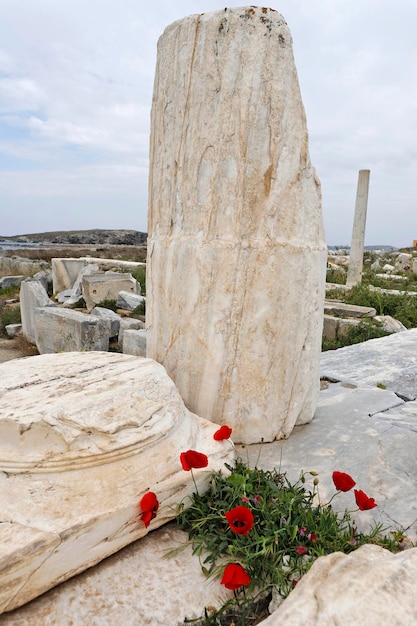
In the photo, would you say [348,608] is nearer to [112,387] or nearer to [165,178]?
[112,387]

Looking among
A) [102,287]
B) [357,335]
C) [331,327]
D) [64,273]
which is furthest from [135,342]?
[64,273]

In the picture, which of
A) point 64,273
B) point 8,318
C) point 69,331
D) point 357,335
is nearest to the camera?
point 69,331

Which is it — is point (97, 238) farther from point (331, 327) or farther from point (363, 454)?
point (363, 454)

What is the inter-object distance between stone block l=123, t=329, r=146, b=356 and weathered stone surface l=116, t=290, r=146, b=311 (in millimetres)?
2138

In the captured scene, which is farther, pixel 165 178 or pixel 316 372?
pixel 316 372

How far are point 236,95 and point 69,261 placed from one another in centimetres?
920

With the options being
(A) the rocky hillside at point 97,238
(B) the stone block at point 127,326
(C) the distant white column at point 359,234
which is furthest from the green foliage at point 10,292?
(A) the rocky hillside at point 97,238

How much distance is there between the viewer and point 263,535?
5.20 feet

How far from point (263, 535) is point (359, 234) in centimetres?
992

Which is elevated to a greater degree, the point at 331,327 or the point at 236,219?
the point at 236,219

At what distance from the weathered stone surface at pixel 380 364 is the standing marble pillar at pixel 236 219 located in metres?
1.52

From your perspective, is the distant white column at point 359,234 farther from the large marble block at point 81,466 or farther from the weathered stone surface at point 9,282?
the large marble block at point 81,466

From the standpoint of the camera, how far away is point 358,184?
34.3 ft

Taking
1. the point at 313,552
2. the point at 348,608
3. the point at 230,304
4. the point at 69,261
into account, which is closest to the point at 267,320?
the point at 230,304
